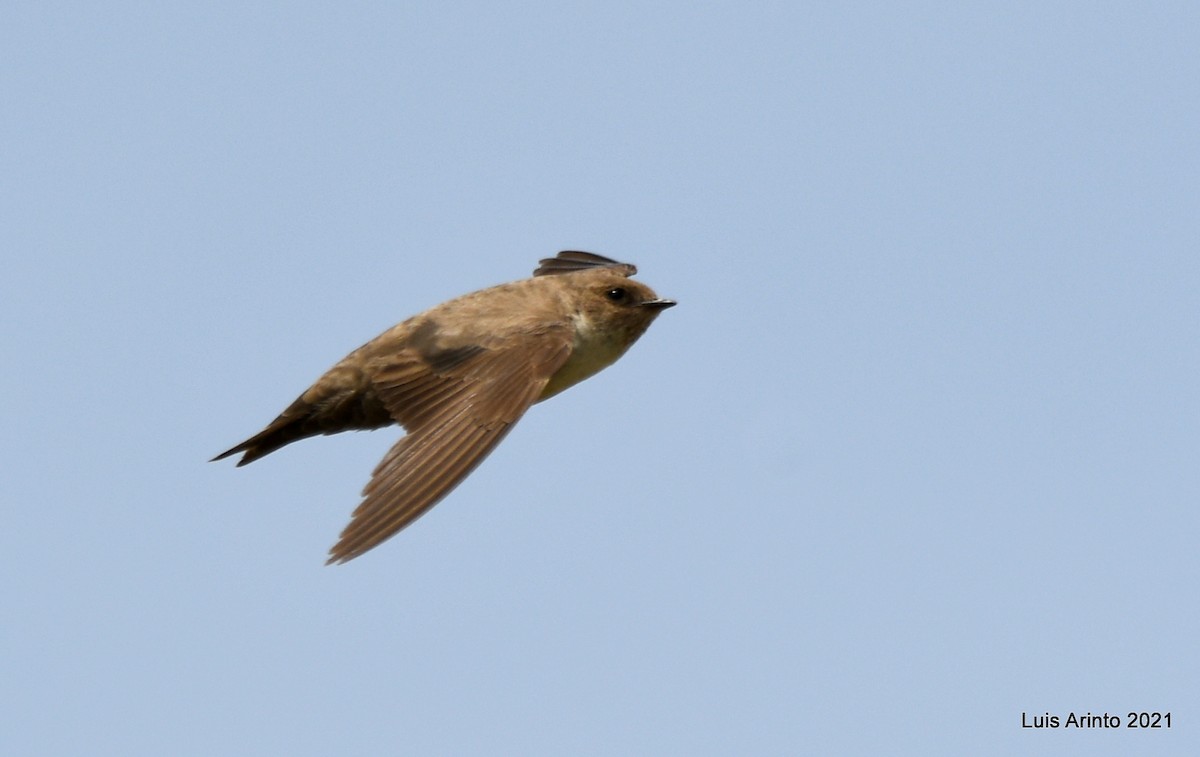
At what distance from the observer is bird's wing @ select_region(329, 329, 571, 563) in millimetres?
10430

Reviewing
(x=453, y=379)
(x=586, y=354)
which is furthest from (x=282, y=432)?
(x=586, y=354)

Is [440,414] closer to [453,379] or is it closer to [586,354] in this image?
[453,379]

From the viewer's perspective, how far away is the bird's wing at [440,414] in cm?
1043

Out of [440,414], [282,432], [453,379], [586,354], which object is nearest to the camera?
[440,414]

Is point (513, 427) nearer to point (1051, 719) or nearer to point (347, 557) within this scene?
point (347, 557)

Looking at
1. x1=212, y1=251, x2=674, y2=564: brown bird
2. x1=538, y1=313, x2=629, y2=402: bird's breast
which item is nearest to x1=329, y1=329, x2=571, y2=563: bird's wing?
x1=212, y1=251, x2=674, y2=564: brown bird

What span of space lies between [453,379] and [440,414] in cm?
33

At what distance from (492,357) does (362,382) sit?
2.57ft

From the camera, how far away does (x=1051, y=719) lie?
12.1m

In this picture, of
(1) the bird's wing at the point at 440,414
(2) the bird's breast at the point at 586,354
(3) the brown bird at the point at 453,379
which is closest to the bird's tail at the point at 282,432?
(3) the brown bird at the point at 453,379

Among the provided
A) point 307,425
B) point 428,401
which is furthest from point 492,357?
point 307,425

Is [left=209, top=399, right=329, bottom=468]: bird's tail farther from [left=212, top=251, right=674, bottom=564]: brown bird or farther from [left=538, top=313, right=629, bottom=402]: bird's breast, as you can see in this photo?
[left=538, top=313, right=629, bottom=402]: bird's breast

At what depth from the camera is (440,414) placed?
11281 millimetres

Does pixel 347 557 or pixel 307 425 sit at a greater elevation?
pixel 307 425
